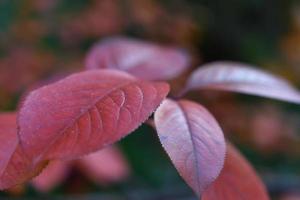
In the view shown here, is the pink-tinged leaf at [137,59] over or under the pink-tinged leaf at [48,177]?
over

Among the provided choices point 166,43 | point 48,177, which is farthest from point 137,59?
point 166,43

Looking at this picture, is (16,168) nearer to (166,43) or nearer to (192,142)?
(192,142)

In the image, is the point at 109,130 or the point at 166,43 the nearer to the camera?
the point at 109,130

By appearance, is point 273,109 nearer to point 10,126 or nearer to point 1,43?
point 1,43

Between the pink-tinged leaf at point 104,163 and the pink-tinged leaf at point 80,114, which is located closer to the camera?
the pink-tinged leaf at point 80,114

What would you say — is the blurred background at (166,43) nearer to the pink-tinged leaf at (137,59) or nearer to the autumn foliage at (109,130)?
the pink-tinged leaf at (137,59)

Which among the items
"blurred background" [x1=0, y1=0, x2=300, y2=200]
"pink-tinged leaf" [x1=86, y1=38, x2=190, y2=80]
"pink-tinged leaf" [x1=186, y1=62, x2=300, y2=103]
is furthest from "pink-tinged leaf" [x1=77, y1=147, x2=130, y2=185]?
"pink-tinged leaf" [x1=186, y1=62, x2=300, y2=103]

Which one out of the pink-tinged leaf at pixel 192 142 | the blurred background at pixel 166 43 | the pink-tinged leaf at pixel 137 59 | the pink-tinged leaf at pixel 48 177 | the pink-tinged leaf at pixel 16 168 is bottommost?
the blurred background at pixel 166 43

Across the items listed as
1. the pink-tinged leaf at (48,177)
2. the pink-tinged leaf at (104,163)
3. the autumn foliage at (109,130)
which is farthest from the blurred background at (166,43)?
the autumn foliage at (109,130)
